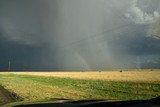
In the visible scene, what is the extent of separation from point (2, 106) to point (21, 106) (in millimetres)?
566

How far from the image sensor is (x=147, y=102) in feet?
11.1

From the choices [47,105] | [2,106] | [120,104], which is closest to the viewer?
[120,104]

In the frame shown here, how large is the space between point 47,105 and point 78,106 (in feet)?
1.42

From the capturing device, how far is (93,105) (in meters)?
3.43

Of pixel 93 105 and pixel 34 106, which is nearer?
pixel 93 105

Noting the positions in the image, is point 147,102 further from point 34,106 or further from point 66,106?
point 34,106

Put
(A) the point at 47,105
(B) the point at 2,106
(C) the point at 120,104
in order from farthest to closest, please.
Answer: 1. (B) the point at 2,106
2. (A) the point at 47,105
3. (C) the point at 120,104

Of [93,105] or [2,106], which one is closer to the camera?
[93,105]

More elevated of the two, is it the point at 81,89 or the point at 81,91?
the point at 81,89

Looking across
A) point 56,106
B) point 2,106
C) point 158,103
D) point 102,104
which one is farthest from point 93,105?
point 2,106

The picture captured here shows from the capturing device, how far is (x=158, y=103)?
131 inches

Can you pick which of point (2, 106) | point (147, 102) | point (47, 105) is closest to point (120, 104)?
point (147, 102)

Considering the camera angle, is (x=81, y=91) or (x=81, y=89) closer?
(x=81, y=91)

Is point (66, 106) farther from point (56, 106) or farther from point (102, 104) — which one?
point (102, 104)
